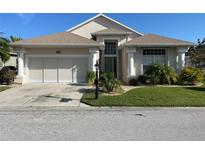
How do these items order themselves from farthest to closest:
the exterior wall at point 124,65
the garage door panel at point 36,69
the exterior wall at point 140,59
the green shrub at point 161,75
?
the exterior wall at point 124,65
the exterior wall at point 140,59
the garage door panel at point 36,69
the green shrub at point 161,75

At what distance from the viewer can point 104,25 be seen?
20.3 meters

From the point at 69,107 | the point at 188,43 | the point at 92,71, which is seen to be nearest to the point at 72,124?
the point at 69,107

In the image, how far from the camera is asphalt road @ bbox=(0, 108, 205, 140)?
456cm

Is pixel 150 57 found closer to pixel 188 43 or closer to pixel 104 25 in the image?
pixel 188 43

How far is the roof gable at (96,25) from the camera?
2009 cm

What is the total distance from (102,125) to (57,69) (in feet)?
37.1

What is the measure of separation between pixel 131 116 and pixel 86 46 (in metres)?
10.1

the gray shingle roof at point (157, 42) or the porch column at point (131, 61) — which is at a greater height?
the gray shingle roof at point (157, 42)

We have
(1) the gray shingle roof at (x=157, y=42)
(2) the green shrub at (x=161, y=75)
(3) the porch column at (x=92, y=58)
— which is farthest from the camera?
(1) the gray shingle roof at (x=157, y=42)

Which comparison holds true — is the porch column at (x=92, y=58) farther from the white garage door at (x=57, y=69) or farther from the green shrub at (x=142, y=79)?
the green shrub at (x=142, y=79)

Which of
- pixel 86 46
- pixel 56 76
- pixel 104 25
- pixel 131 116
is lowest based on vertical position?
pixel 131 116

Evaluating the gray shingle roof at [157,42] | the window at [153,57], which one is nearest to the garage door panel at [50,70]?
the gray shingle roof at [157,42]

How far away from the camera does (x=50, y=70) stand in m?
15.9

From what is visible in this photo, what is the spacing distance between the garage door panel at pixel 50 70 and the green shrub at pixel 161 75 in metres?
7.86
